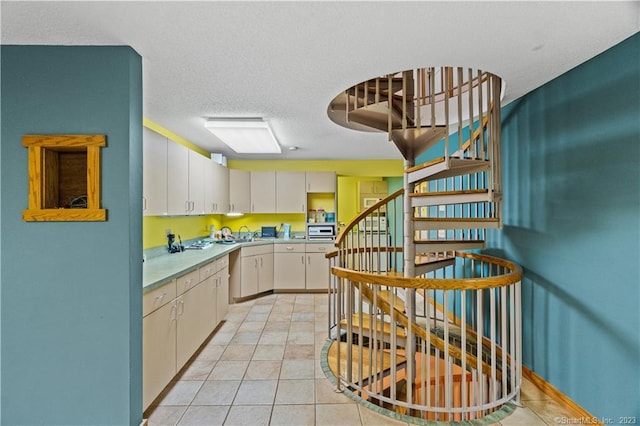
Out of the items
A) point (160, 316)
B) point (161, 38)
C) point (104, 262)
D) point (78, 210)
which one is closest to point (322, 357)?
point (160, 316)

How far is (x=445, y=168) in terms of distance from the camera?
6.91 feet

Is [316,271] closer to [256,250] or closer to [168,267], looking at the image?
[256,250]

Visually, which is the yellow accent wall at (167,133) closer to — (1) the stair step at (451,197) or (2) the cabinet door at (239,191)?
(2) the cabinet door at (239,191)

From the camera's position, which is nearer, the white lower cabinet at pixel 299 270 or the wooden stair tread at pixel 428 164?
the wooden stair tread at pixel 428 164

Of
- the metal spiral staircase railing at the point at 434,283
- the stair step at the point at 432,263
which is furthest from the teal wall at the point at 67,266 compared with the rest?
the stair step at the point at 432,263

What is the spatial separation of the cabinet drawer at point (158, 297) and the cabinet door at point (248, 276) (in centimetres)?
221

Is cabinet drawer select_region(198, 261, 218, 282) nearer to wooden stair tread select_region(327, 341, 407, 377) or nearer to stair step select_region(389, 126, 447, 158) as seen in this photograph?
wooden stair tread select_region(327, 341, 407, 377)

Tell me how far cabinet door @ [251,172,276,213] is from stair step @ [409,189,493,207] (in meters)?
3.08

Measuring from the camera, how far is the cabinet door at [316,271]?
503cm

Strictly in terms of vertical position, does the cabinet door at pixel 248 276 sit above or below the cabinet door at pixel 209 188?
below

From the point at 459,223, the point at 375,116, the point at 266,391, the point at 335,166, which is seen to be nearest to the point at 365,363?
the point at 266,391

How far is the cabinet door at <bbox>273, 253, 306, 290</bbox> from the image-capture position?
198 inches

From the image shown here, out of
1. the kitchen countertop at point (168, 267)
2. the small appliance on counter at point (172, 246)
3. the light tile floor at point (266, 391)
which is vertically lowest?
the light tile floor at point (266, 391)

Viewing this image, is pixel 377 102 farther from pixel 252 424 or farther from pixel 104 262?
pixel 252 424
